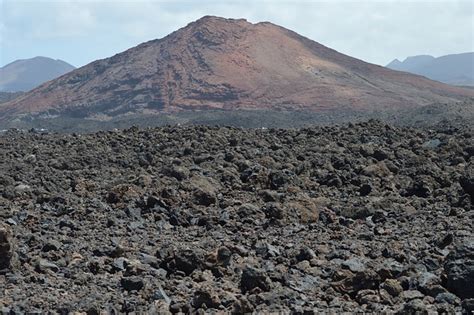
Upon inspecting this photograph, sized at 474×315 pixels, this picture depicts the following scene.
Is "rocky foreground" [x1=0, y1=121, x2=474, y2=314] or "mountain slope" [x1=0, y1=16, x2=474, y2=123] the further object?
"mountain slope" [x1=0, y1=16, x2=474, y2=123]

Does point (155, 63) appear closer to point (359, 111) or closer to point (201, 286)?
point (359, 111)

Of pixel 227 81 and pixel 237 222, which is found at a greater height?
pixel 227 81

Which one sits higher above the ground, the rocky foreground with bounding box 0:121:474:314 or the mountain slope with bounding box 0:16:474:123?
the mountain slope with bounding box 0:16:474:123

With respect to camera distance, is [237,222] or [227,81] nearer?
[237,222]

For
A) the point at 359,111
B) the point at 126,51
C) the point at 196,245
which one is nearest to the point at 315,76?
the point at 359,111
